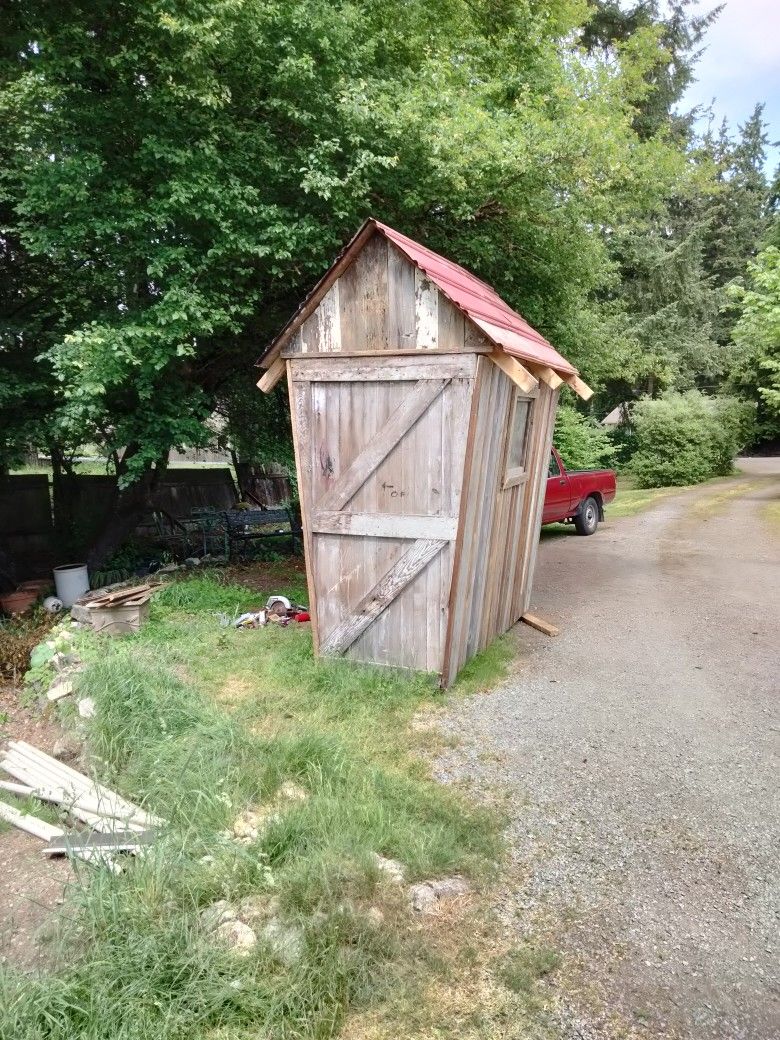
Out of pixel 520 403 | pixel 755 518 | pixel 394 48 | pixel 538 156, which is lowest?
pixel 755 518

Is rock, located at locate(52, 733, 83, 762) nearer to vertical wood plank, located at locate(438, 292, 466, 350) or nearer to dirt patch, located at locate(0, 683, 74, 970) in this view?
dirt patch, located at locate(0, 683, 74, 970)

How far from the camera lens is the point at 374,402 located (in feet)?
16.9

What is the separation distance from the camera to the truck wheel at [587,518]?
40.9 ft

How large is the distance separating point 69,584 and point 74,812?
19.1 ft

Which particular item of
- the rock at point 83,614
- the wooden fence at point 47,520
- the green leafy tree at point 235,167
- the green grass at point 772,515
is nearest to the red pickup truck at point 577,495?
the green grass at point 772,515

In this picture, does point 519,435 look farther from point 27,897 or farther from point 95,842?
point 27,897

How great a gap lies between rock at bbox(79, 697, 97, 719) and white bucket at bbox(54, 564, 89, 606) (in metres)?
4.33

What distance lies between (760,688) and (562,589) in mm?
3421

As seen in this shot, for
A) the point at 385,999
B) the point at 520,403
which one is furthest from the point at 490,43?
the point at 385,999

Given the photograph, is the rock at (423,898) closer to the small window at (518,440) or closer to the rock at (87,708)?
the rock at (87,708)

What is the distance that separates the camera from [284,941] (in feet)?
8.13

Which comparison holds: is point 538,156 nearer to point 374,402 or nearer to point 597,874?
point 374,402

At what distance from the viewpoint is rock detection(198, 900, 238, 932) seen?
2.54m

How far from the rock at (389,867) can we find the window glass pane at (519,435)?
143 inches
